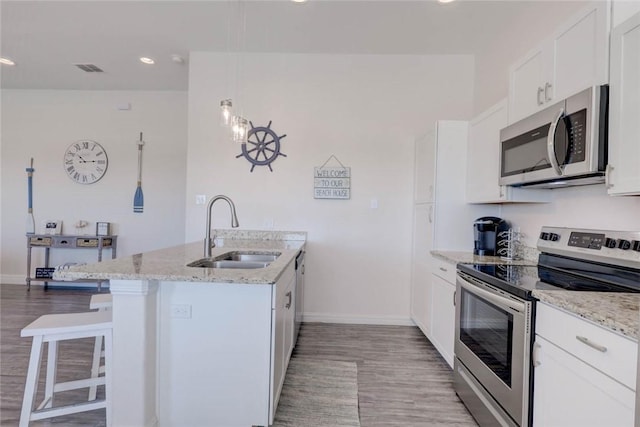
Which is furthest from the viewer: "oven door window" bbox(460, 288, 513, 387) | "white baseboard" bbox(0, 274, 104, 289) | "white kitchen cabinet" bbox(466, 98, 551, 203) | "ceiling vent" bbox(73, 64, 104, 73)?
"white baseboard" bbox(0, 274, 104, 289)

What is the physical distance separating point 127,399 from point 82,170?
4450 mm

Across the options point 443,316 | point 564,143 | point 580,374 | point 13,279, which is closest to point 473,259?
point 443,316

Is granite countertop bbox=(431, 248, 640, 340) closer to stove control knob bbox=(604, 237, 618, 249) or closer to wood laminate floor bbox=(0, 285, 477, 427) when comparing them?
stove control knob bbox=(604, 237, 618, 249)

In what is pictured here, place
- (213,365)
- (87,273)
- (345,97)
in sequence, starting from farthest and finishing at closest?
(345,97)
(213,365)
(87,273)

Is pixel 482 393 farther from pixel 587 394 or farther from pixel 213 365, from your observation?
pixel 213 365

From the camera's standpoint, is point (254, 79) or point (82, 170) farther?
point (82, 170)

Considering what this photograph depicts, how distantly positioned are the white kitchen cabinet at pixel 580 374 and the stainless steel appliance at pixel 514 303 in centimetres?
6

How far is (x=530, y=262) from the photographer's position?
235 cm

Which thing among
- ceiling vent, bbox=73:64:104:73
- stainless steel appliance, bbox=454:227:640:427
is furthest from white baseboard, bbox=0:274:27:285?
stainless steel appliance, bbox=454:227:640:427

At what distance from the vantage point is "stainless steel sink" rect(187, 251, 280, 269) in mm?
2033

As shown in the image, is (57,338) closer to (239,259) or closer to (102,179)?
(239,259)

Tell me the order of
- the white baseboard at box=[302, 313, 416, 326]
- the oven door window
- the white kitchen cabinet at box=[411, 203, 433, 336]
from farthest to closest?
the white baseboard at box=[302, 313, 416, 326] < the white kitchen cabinet at box=[411, 203, 433, 336] < the oven door window

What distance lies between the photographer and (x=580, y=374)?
1.17 meters

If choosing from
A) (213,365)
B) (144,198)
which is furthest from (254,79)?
(213,365)
